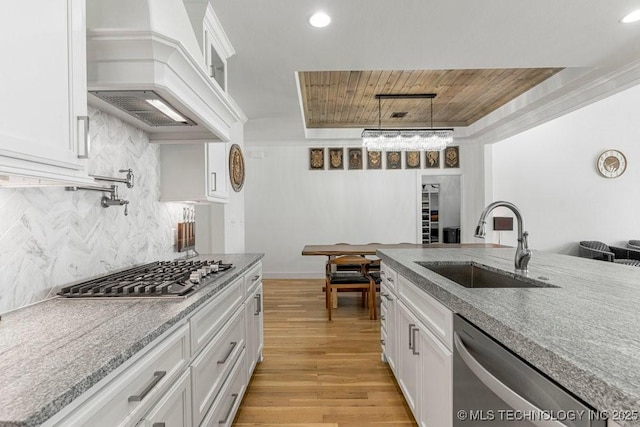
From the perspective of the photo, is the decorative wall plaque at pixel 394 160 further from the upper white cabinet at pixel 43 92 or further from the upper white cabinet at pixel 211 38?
the upper white cabinet at pixel 43 92

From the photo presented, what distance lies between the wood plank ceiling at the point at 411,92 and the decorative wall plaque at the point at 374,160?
620mm

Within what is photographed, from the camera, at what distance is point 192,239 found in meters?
2.94

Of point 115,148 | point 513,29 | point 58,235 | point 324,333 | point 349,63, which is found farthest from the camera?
point 324,333

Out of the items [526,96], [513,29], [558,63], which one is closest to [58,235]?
[513,29]

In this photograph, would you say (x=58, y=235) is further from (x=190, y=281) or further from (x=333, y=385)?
(x=333, y=385)

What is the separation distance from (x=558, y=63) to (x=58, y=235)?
400 centimetres

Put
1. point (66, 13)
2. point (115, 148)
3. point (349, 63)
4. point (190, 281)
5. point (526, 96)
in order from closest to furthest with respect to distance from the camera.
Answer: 1. point (66, 13)
2. point (190, 281)
3. point (115, 148)
4. point (349, 63)
5. point (526, 96)

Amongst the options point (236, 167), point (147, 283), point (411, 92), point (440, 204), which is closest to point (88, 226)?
point (147, 283)

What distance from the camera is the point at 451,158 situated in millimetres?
6191

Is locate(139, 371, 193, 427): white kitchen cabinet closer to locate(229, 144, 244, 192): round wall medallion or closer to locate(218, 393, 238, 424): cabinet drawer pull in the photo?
locate(218, 393, 238, 424): cabinet drawer pull

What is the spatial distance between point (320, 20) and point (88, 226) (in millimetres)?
1912

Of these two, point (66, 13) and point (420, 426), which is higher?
point (66, 13)

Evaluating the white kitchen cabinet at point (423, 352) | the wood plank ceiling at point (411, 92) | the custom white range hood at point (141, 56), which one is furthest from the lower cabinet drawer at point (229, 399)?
the wood plank ceiling at point (411, 92)

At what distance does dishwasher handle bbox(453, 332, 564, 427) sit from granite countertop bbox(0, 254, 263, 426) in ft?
3.21
